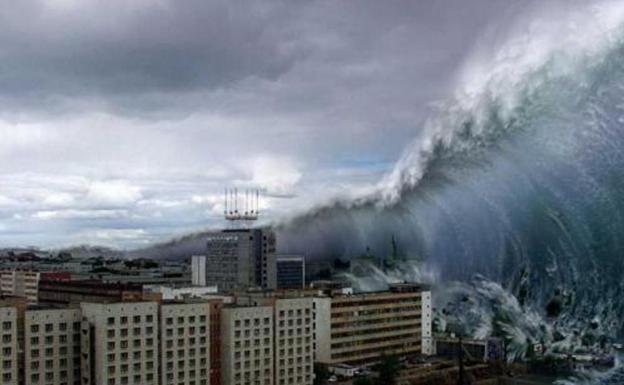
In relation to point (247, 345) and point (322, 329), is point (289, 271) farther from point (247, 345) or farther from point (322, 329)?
point (247, 345)

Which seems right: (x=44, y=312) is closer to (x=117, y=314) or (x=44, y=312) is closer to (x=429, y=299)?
(x=117, y=314)

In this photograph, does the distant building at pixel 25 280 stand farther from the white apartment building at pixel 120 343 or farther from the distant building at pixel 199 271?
the white apartment building at pixel 120 343

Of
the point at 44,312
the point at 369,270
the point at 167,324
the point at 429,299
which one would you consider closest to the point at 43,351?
the point at 44,312

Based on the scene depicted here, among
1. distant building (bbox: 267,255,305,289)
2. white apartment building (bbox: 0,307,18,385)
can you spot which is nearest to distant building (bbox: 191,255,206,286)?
distant building (bbox: 267,255,305,289)

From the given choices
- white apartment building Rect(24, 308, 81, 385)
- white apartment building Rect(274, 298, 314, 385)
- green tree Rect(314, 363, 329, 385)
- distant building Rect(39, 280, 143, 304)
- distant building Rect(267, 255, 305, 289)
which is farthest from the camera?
distant building Rect(267, 255, 305, 289)

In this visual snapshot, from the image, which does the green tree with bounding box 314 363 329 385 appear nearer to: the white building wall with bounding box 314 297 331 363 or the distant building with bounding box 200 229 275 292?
the white building wall with bounding box 314 297 331 363

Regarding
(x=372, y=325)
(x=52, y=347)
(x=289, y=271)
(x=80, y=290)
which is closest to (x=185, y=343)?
(x=52, y=347)

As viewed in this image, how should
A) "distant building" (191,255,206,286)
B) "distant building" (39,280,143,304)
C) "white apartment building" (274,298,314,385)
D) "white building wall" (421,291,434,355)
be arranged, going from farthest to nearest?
"distant building" (191,255,206,286), "distant building" (39,280,143,304), "white building wall" (421,291,434,355), "white apartment building" (274,298,314,385)
